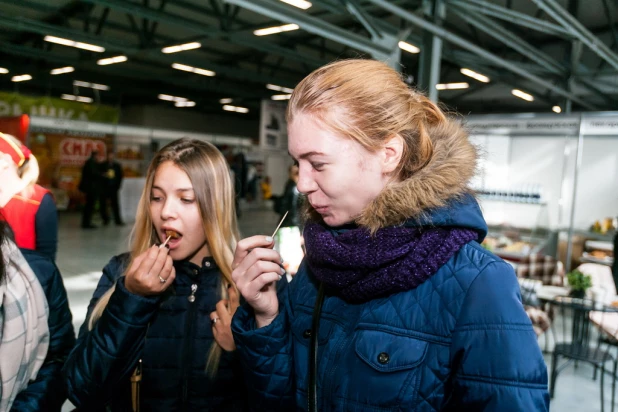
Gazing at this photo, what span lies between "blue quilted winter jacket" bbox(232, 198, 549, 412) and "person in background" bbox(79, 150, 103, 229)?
12.2 meters

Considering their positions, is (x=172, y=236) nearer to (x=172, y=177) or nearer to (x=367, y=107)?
(x=172, y=177)

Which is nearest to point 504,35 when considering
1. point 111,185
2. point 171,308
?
point 171,308

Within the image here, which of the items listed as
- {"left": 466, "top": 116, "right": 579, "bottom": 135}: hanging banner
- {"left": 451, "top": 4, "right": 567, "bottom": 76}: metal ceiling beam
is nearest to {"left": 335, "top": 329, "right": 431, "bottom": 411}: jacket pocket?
{"left": 451, "top": 4, "right": 567, "bottom": 76}: metal ceiling beam

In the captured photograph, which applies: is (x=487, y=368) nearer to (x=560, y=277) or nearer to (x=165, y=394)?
(x=165, y=394)

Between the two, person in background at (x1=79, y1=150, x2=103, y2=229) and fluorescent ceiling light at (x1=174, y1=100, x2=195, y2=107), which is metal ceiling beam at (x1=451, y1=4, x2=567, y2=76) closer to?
person in background at (x1=79, y1=150, x2=103, y2=229)

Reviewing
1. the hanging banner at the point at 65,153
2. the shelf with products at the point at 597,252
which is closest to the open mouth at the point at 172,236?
the shelf with products at the point at 597,252

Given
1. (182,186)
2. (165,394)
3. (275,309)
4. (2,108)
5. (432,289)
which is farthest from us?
(2,108)

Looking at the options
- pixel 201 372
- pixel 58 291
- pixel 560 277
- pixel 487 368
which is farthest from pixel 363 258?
pixel 560 277

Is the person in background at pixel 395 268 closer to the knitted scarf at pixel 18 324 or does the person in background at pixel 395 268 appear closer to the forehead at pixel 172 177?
the forehead at pixel 172 177

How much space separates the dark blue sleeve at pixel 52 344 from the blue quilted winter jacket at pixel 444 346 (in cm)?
107

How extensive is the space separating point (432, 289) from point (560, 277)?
6321 mm

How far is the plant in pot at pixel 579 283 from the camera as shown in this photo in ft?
15.7

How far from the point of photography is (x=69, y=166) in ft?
48.8

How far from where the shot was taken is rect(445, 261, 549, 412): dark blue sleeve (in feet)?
2.84
